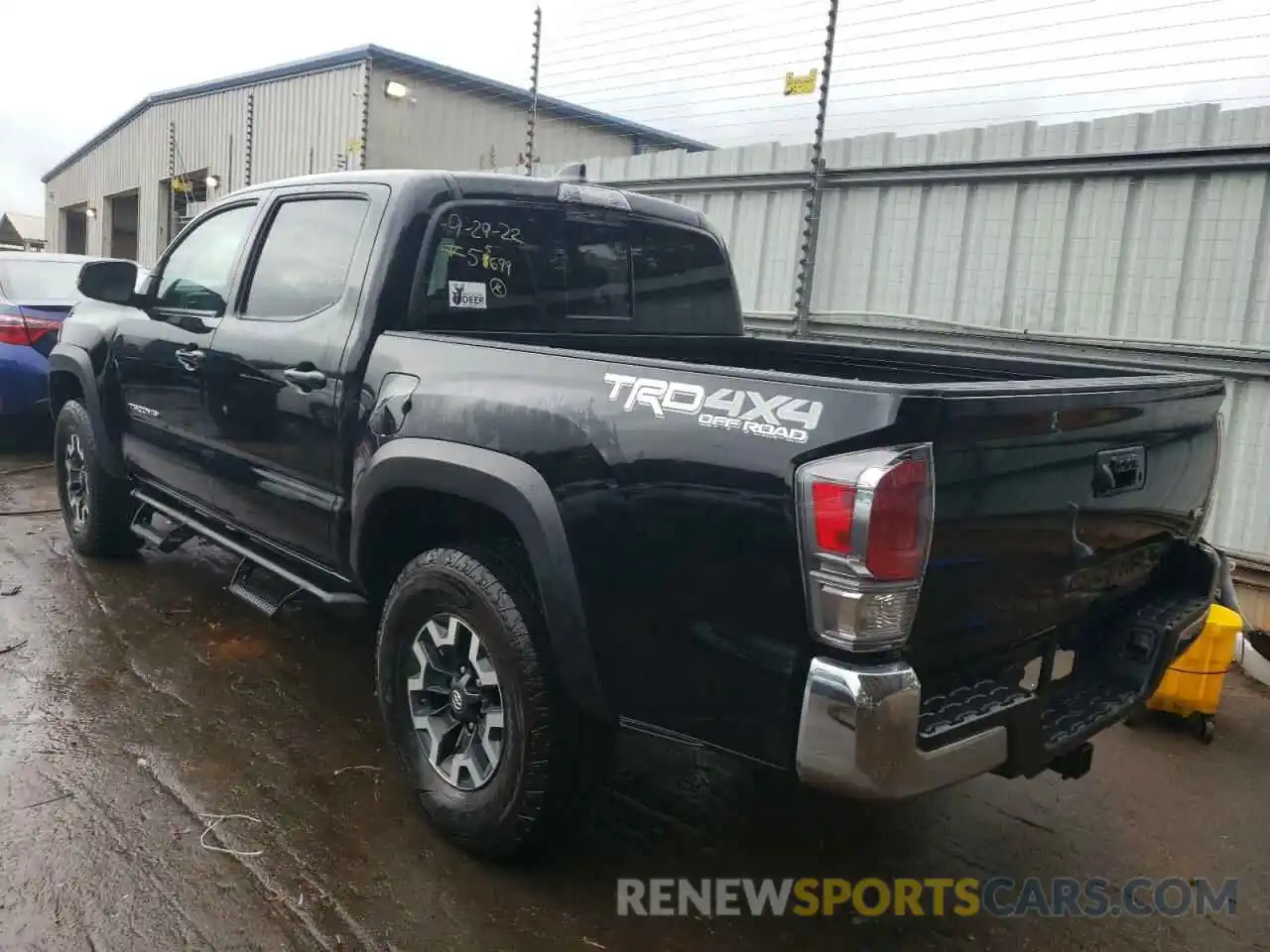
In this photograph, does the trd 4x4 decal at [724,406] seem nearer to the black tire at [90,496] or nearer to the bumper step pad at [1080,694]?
the bumper step pad at [1080,694]

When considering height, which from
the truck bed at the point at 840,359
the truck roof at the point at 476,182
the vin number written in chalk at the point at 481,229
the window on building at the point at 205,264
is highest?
the truck roof at the point at 476,182

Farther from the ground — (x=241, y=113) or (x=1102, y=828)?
(x=241, y=113)

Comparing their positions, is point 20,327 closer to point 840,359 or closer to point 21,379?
point 21,379

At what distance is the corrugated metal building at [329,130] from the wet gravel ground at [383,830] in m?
8.47

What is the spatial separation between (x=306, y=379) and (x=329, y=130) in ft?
40.9

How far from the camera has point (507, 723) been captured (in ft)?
8.73

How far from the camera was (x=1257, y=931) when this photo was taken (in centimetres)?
280

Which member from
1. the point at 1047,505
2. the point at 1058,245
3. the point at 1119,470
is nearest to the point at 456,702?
the point at 1047,505

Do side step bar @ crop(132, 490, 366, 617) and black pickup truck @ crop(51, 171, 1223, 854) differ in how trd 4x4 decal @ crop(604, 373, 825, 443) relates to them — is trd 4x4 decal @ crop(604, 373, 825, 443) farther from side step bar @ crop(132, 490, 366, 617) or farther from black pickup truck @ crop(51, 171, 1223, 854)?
side step bar @ crop(132, 490, 366, 617)

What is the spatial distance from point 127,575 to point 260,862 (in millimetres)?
3176

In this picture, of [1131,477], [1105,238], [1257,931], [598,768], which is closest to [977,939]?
[1257,931]

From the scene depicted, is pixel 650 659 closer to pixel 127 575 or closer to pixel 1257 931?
pixel 1257 931

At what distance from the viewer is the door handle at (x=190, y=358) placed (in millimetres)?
4039

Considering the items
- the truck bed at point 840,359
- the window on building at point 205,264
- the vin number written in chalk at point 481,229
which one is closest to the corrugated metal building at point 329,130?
the window on building at point 205,264
